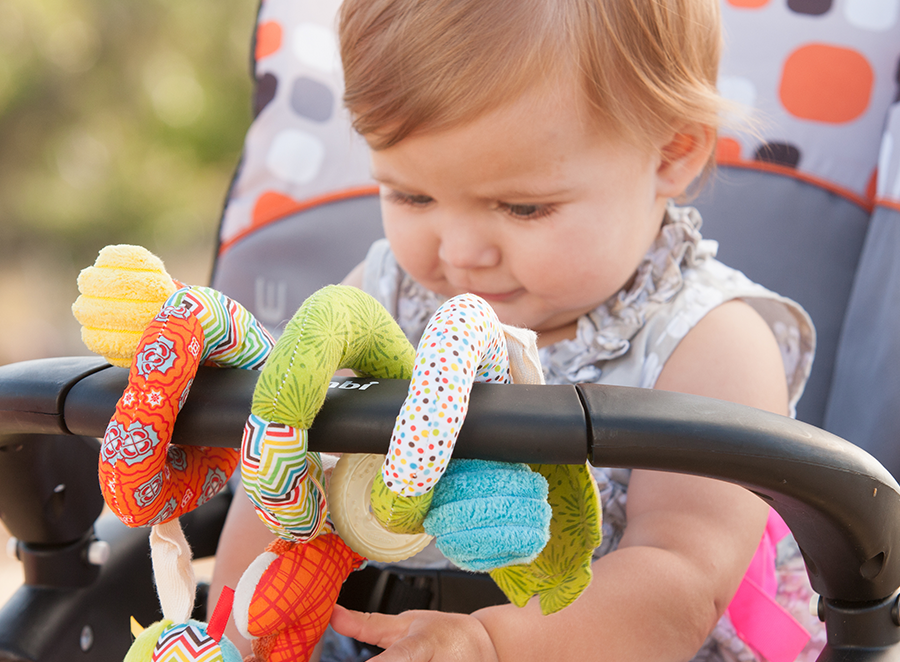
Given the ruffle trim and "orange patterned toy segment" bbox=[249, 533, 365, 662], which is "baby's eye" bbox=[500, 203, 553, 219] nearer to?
the ruffle trim

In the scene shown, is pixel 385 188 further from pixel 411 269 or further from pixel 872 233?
pixel 872 233

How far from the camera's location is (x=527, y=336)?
1.35 feet

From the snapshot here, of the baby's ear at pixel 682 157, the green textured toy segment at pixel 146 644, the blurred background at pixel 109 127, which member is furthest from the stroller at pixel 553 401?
the blurred background at pixel 109 127

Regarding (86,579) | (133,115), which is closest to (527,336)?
(86,579)

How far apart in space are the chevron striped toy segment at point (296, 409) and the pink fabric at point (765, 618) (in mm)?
402

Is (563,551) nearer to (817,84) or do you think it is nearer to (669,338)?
(669,338)

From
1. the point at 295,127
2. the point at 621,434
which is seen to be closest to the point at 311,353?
the point at 621,434

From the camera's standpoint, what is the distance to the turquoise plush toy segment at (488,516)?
0.33 meters

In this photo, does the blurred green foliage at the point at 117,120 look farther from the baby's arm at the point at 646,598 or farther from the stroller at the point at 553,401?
the baby's arm at the point at 646,598

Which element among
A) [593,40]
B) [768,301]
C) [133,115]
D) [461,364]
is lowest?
[133,115]

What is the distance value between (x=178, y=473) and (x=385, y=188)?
0.37m

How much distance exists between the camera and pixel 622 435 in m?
0.34

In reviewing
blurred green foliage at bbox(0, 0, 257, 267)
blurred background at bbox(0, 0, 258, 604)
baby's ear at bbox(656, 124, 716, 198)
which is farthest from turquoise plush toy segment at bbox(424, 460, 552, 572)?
blurred green foliage at bbox(0, 0, 257, 267)

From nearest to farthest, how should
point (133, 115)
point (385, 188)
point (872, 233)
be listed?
point (385, 188) → point (872, 233) → point (133, 115)
